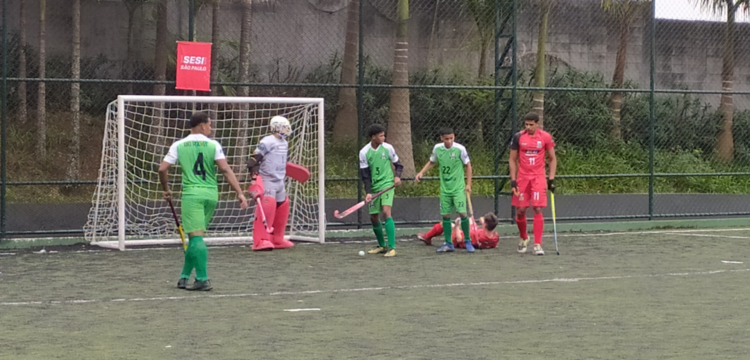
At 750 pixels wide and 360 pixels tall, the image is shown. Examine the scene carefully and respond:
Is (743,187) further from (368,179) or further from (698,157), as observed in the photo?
(368,179)

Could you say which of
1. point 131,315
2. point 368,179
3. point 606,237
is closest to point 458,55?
point 606,237

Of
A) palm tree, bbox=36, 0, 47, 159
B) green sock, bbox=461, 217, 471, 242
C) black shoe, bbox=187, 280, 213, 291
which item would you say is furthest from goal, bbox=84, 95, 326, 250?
black shoe, bbox=187, 280, 213, 291

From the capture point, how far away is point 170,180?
16609mm

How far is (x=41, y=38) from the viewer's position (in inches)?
793

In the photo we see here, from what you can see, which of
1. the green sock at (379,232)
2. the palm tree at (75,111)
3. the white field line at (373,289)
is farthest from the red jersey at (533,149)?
the palm tree at (75,111)

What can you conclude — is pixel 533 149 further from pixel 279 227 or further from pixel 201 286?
pixel 201 286

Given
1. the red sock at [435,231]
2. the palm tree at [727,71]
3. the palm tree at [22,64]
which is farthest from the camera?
the palm tree at [727,71]

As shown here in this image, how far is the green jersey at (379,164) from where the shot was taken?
45.7ft

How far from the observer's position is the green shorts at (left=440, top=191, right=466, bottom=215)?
46.3 ft

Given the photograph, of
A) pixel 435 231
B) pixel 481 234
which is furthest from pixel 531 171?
pixel 435 231

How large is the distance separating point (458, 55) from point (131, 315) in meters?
15.7

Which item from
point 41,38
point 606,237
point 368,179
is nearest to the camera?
point 368,179

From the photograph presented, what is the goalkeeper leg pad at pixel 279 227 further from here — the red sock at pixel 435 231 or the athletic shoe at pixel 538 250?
the athletic shoe at pixel 538 250

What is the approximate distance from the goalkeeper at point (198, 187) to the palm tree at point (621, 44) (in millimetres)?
14152
